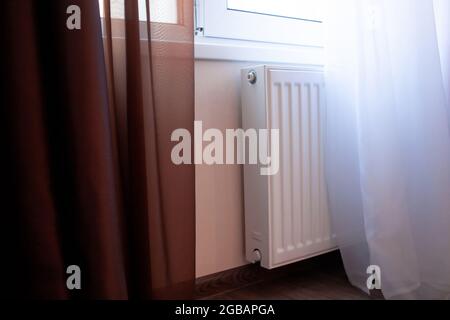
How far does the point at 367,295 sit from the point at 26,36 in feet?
3.50

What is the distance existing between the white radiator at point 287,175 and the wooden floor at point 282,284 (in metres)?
0.11

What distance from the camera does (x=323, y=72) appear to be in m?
1.09

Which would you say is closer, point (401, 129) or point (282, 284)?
point (401, 129)

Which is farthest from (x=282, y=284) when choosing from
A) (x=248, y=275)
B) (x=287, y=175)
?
(x=287, y=175)

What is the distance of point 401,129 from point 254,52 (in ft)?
1.58

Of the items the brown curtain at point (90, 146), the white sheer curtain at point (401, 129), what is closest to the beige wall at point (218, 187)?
the brown curtain at point (90, 146)

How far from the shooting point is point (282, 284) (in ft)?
3.79

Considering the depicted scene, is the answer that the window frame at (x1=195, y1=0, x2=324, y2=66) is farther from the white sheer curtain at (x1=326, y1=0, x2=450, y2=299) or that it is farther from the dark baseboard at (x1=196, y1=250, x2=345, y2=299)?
the dark baseboard at (x1=196, y1=250, x2=345, y2=299)

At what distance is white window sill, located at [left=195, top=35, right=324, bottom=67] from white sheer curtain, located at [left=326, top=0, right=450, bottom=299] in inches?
Answer: 6.1

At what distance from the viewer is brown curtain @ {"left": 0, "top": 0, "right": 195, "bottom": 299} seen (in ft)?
2.13

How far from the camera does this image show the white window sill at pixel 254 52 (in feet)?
3.29

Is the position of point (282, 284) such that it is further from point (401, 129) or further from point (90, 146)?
point (90, 146)

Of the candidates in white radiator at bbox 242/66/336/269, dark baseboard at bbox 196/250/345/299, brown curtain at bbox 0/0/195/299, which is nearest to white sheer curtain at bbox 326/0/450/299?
white radiator at bbox 242/66/336/269

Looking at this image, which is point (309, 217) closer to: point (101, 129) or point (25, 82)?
point (101, 129)
